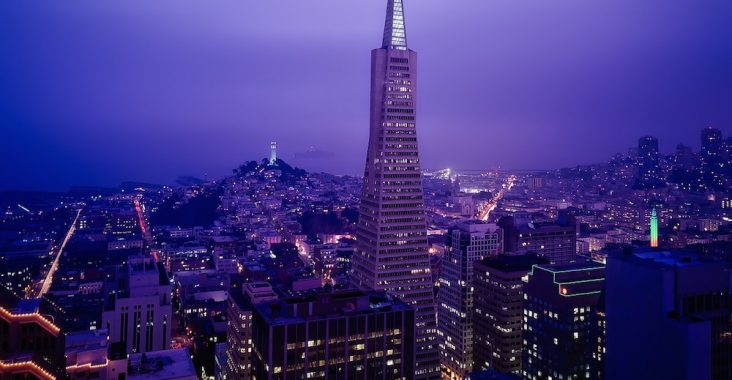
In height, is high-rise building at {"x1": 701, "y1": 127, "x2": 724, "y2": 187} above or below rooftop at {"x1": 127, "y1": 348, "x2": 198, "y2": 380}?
above

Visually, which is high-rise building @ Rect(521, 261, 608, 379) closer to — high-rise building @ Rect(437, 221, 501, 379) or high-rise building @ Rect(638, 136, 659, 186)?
high-rise building @ Rect(437, 221, 501, 379)

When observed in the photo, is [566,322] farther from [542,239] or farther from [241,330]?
[542,239]

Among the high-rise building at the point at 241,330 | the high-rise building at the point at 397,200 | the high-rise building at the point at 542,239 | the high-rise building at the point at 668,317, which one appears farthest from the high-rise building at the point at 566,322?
the high-rise building at the point at 542,239

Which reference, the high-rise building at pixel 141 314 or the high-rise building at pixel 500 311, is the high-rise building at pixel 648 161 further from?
the high-rise building at pixel 141 314

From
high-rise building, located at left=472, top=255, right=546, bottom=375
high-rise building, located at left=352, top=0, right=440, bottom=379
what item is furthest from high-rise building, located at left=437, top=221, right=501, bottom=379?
high-rise building, located at left=352, top=0, right=440, bottom=379

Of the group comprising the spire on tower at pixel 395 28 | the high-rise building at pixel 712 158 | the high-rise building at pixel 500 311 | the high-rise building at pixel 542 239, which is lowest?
the high-rise building at pixel 500 311

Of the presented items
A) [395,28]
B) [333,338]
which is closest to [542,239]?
[395,28]

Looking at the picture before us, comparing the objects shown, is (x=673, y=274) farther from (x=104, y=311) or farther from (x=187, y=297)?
(x=187, y=297)
